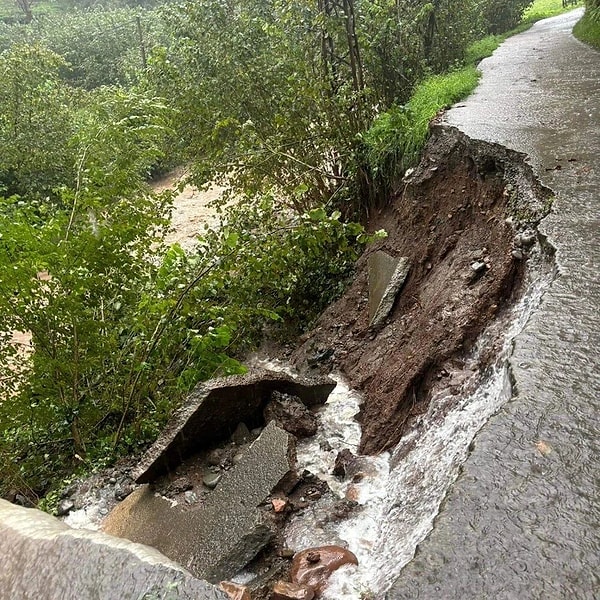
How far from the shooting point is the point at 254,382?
447 cm

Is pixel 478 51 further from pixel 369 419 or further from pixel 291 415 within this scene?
pixel 291 415

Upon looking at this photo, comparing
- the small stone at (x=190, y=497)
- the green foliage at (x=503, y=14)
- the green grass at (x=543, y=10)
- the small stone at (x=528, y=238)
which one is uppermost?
the small stone at (x=528, y=238)

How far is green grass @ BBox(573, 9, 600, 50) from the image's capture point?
12.0 meters

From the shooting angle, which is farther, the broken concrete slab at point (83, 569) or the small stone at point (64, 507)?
the small stone at point (64, 507)

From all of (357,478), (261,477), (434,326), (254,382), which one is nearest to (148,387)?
(254,382)

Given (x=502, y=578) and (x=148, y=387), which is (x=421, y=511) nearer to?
(x=502, y=578)

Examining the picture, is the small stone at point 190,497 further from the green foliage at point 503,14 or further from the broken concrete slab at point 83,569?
the green foliage at point 503,14

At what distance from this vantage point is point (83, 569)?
220 centimetres

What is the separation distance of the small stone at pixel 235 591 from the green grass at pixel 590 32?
40.8ft

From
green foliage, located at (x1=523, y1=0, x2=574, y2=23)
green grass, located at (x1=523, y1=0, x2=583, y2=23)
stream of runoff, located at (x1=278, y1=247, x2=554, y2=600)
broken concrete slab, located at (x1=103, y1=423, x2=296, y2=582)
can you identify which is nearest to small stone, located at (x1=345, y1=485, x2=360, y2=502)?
stream of runoff, located at (x1=278, y1=247, x2=554, y2=600)

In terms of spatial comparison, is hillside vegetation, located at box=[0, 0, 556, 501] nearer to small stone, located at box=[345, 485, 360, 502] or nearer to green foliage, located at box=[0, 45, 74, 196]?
small stone, located at box=[345, 485, 360, 502]

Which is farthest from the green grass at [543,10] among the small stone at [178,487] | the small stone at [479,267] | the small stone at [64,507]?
the small stone at [64,507]

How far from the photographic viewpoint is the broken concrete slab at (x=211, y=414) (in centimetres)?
410

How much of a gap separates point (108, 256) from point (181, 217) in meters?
10.5
